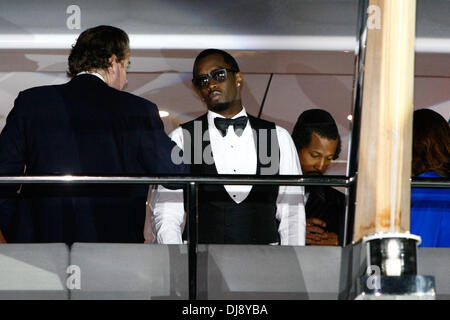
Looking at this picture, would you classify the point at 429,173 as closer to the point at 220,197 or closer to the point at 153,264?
the point at 220,197

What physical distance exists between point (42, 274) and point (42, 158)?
55 centimetres

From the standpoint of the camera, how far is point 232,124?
3393 millimetres

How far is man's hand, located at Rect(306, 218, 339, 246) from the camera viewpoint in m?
3.81

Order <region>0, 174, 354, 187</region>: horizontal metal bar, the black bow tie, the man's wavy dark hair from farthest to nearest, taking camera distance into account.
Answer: the black bow tie, the man's wavy dark hair, <region>0, 174, 354, 187</region>: horizontal metal bar

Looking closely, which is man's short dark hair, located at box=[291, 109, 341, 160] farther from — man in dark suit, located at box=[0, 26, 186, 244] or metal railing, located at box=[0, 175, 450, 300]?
metal railing, located at box=[0, 175, 450, 300]

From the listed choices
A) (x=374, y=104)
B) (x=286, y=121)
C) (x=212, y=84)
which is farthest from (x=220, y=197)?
(x=286, y=121)

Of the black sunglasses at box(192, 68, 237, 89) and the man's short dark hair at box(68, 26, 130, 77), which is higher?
the man's short dark hair at box(68, 26, 130, 77)

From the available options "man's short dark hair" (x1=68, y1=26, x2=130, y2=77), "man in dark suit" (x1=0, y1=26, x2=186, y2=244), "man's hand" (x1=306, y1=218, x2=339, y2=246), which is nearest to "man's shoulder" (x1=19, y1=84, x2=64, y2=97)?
"man in dark suit" (x1=0, y1=26, x2=186, y2=244)

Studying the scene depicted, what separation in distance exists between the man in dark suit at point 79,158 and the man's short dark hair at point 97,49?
144 millimetres

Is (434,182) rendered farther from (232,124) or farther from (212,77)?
(212,77)

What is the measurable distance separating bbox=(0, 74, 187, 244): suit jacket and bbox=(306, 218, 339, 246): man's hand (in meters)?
1.06

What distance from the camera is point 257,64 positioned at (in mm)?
5102

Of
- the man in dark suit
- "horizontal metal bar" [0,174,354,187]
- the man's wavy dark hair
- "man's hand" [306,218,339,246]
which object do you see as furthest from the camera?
"man's hand" [306,218,339,246]

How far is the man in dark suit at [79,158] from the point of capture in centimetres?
283
